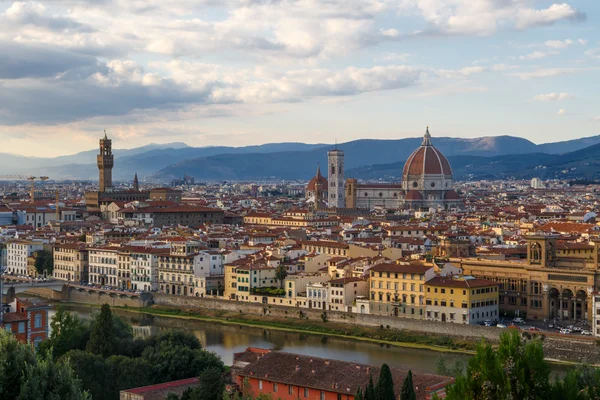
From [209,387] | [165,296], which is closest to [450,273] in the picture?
[165,296]

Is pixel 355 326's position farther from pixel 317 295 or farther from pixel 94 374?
pixel 94 374

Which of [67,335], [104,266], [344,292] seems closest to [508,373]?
[67,335]

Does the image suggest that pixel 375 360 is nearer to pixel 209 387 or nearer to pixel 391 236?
pixel 209 387

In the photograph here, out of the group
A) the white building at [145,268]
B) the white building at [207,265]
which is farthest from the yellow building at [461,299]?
the white building at [145,268]

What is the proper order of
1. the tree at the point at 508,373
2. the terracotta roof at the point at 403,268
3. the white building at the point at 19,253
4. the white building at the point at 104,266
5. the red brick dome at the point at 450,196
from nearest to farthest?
the tree at the point at 508,373 → the terracotta roof at the point at 403,268 → the white building at the point at 104,266 → the white building at the point at 19,253 → the red brick dome at the point at 450,196

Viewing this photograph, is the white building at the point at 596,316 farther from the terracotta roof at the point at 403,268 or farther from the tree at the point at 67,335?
the tree at the point at 67,335
